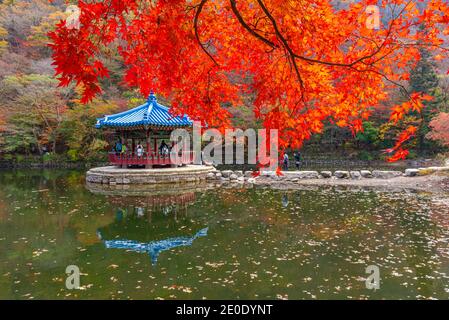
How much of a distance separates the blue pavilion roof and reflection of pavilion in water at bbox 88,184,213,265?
14.1 feet

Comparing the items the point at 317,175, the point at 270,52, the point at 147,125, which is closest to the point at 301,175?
the point at 317,175

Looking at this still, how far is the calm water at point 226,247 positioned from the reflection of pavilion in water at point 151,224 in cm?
3

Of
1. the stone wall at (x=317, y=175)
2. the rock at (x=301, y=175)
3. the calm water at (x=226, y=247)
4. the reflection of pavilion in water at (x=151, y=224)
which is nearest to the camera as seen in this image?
the calm water at (x=226, y=247)

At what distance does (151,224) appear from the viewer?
9.12 meters

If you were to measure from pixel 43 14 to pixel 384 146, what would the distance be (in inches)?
1415

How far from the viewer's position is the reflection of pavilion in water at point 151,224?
7.36 metres

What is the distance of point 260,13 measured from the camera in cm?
528

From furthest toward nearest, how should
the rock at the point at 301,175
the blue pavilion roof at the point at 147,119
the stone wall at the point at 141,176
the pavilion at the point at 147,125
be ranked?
the rock at the point at 301,175, the pavilion at the point at 147,125, the blue pavilion roof at the point at 147,119, the stone wall at the point at 141,176

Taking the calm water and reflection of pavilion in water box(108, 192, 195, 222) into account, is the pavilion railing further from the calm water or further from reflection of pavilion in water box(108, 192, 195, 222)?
the calm water

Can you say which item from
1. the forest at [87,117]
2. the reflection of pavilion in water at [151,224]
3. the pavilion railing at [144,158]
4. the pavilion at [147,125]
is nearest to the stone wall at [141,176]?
the pavilion railing at [144,158]

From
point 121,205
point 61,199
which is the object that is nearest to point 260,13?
point 121,205

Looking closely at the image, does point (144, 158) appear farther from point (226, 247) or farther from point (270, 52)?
point (270, 52)

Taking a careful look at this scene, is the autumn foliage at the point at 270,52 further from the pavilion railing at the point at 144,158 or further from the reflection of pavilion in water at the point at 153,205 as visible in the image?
the pavilion railing at the point at 144,158
